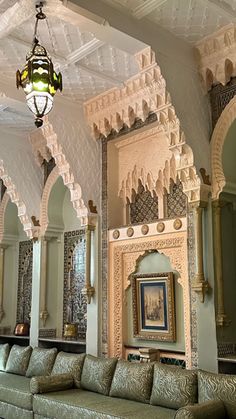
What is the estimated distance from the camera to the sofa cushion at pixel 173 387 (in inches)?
168

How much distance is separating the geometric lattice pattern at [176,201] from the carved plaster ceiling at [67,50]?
4.73 ft

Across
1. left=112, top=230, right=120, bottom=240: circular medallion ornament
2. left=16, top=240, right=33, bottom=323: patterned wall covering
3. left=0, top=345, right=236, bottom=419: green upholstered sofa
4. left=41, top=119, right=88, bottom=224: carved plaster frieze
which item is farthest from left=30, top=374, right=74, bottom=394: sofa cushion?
left=16, top=240, right=33, bottom=323: patterned wall covering

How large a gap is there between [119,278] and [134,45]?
116 inches

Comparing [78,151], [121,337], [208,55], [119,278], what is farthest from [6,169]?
[208,55]

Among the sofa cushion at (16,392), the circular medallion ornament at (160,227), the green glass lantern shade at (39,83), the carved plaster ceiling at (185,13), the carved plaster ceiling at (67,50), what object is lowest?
the sofa cushion at (16,392)

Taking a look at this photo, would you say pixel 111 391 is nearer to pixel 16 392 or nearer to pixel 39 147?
pixel 16 392

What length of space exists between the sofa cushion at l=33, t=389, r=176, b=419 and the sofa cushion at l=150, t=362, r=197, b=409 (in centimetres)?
8

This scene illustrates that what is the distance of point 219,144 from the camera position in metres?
5.17

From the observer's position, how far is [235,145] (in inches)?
207

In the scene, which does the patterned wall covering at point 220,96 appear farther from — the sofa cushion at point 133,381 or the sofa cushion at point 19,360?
the sofa cushion at point 19,360

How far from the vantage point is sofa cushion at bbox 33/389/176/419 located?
168 inches

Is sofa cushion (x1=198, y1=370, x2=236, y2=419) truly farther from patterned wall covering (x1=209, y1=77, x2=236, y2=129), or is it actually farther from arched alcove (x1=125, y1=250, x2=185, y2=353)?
patterned wall covering (x1=209, y1=77, x2=236, y2=129)

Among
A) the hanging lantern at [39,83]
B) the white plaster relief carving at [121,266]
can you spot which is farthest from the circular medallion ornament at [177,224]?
the hanging lantern at [39,83]

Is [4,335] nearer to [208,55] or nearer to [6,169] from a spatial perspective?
[6,169]
